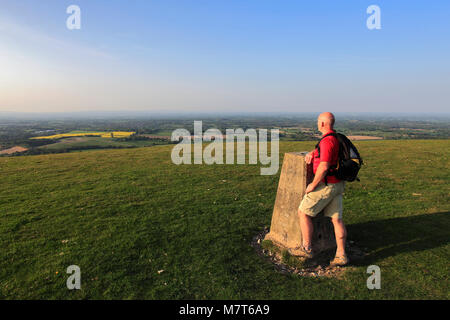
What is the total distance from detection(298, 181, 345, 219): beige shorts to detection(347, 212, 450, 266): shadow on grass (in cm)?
158

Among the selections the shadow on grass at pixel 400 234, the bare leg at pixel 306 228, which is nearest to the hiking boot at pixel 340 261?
the shadow on grass at pixel 400 234

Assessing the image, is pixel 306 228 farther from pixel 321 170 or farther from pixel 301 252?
pixel 321 170

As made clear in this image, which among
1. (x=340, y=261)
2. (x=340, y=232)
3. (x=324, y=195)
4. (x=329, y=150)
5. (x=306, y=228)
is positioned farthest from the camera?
(x=306, y=228)

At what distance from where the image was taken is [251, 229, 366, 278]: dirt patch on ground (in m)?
5.56

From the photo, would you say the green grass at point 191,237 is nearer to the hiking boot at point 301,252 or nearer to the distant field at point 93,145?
the hiking boot at point 301,252

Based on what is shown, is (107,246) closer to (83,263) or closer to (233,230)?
(83,263)

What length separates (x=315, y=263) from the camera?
583 centimetres

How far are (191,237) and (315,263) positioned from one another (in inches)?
138

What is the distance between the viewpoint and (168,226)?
25.4 ft

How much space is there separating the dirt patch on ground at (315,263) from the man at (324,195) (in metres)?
0.17

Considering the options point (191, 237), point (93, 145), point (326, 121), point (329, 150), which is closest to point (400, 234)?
point (329, 150)
